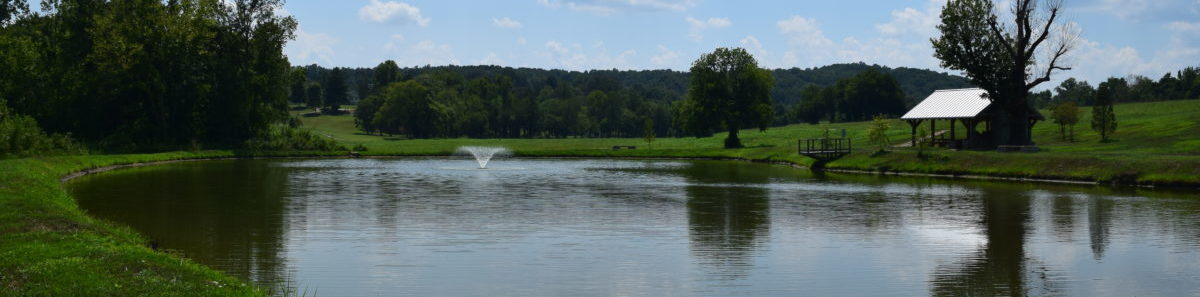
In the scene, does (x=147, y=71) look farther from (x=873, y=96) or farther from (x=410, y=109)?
(x=873, y=96)

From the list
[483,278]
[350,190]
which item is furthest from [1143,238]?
[350,190]

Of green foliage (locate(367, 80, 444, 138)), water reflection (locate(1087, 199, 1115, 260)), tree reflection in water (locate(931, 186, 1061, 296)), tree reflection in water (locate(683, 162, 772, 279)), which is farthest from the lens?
green foliage (locate(367, 80, 444, 138))

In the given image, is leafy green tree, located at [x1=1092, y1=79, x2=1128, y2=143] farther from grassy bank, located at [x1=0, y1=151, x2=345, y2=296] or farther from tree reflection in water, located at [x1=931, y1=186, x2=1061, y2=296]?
grassy bank, located at [x1=0, y1=151, x2=345, y2=296]

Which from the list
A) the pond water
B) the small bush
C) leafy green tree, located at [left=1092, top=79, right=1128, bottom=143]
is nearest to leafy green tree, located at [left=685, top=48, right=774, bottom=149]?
leafy green tree, located at [left=1092, top=79, right=1128, bottom=143]

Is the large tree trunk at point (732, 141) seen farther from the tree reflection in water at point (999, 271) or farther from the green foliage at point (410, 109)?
the green foliage at point (410, 109)

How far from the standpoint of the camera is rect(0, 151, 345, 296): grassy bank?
14414 millimetres

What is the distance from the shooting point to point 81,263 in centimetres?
1630

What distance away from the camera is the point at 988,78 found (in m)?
66.4

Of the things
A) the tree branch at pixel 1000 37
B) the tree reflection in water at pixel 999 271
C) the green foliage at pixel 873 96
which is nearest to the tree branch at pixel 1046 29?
the tree branch at pixel 1000 37

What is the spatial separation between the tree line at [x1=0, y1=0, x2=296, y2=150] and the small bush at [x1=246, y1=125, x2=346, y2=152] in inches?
40.8

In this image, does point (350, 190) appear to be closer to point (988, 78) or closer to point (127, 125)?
point (988, 78)

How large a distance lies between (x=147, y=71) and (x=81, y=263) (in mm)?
72902

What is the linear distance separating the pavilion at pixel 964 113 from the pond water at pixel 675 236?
21.0m

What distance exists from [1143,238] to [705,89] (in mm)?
77335
